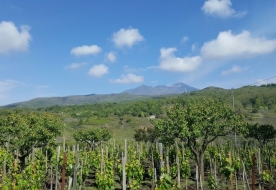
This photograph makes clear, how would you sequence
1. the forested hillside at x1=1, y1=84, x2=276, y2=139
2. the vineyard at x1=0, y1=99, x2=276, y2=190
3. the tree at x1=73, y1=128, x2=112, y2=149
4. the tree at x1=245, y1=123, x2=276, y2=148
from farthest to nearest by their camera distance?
the forested hillside at x1=1, y1=84, x2=276, y2=139 → the tree at x1=73, y1=128, x2=112, y2=149 → the tree at x1=245, y1=123, x2=276, y2=148 → the vineyard at x1=0, y1=99, x2=276, y2=190

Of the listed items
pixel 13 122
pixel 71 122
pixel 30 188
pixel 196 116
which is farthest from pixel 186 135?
pixel 71 122

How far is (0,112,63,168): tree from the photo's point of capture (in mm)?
25812

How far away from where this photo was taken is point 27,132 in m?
25.9

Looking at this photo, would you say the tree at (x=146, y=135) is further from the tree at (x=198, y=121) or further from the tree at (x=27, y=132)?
the tree at (x=198, y=121)

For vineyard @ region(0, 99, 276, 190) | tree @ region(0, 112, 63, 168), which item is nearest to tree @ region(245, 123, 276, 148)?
vineyard @ region(0, 99, 276, 190)

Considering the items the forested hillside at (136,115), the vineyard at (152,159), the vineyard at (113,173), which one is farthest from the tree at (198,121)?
the forested hillside at (136,115)

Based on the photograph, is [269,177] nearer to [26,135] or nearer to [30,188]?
[30,188]

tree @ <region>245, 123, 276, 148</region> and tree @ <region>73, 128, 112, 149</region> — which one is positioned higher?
tree @ <region>245, 123, 276, 148</region>

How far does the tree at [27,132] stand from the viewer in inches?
1016

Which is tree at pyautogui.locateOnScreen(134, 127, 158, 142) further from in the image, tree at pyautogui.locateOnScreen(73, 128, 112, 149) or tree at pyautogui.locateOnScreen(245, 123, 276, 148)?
tree at pyautogui.locateOnScreen(245, 123, 276, 148)

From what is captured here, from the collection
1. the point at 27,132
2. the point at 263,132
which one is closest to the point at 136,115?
the point at 263,132

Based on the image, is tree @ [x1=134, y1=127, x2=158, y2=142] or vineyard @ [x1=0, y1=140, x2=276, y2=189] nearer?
vineyard @ [x1=0, y1=140, x2=276, y2=189]

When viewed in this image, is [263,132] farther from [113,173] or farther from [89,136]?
[89,136]

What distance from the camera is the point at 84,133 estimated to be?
144 ft
